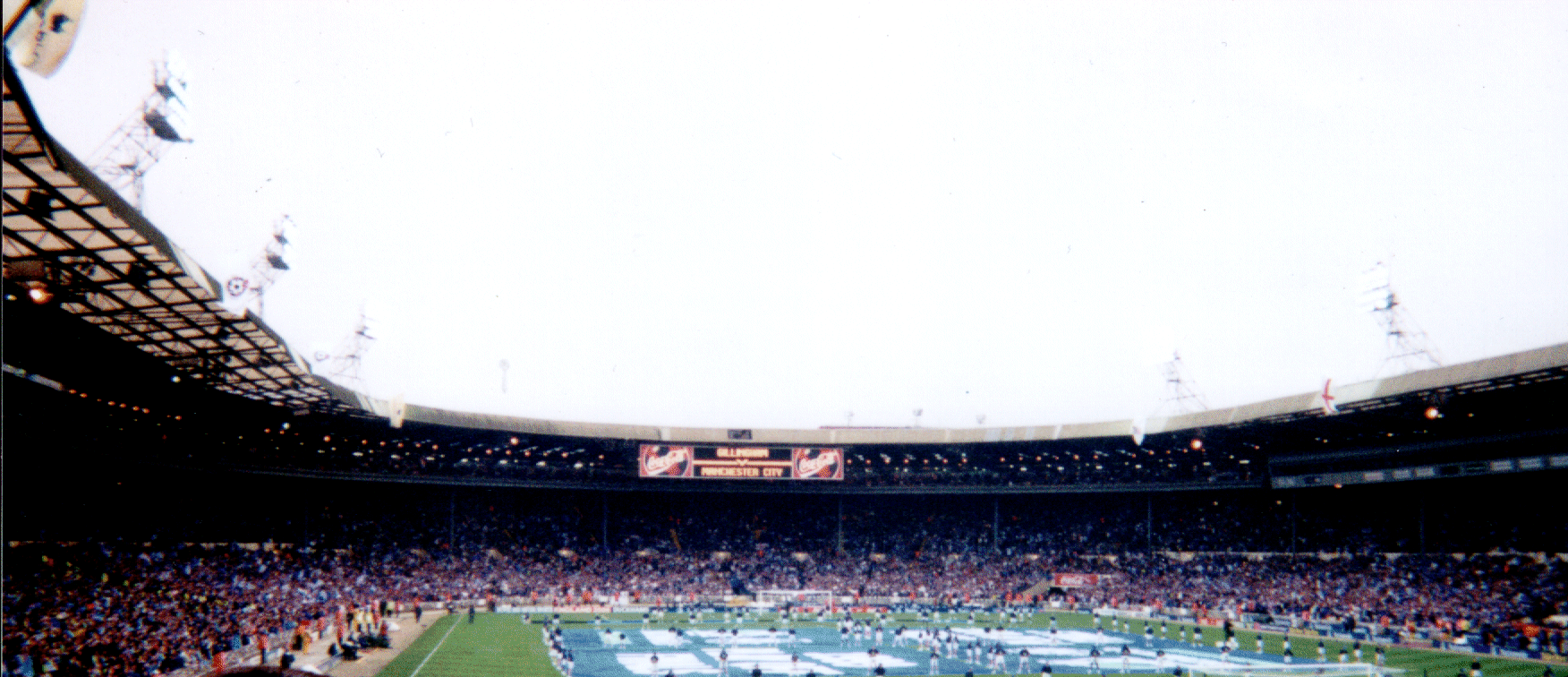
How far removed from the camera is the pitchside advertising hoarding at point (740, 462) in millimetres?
66062

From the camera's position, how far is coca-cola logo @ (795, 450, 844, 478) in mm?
67000

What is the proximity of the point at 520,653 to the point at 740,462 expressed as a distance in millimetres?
30615

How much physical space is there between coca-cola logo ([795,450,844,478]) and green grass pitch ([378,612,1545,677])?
1545cm

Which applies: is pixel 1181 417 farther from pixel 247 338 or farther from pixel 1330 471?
pixel 247 338

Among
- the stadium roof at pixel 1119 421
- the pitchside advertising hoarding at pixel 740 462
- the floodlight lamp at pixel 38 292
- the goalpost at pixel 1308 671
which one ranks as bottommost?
the goalpost at pixel 1308 671

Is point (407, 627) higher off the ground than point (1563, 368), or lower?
lower

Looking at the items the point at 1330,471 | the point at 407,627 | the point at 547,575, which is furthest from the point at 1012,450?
the point at 407,627

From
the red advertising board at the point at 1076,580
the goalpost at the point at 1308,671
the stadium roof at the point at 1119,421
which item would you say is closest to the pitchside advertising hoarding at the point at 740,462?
the stadium roof at the point at 1119,421

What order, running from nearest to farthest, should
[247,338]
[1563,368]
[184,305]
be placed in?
[184,305] → [247,338] → [1563,368]

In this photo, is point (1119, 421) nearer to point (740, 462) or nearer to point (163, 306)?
point (740, 462)

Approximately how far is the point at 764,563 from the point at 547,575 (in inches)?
593

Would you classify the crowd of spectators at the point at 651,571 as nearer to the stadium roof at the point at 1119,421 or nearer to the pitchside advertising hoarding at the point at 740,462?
the pitchside advertising hoarding at the point at 740,462

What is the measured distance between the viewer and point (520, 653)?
1468 inches

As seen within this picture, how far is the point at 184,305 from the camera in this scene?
84.0 feet
